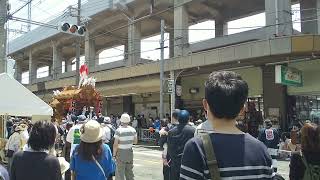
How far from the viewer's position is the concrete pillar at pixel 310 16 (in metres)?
24.4

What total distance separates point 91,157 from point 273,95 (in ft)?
63.3

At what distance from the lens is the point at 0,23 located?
57.4 feet

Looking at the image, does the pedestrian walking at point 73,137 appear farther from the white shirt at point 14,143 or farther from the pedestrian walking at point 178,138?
the pedestrian walking at point 178,138

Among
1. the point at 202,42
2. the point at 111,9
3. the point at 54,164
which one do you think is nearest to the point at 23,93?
the point at 54,164

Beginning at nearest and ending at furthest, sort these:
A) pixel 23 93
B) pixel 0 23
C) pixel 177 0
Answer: pixel 23 93, pixel 0 23, pixel 177 0

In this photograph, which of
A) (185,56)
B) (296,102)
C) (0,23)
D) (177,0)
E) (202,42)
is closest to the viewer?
(0,23)

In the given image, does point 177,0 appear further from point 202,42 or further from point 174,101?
point 174,101

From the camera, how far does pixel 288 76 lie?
69.9 feet

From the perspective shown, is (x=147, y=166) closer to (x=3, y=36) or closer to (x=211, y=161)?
(x=3, y=36)

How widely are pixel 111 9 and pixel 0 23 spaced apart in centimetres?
1585

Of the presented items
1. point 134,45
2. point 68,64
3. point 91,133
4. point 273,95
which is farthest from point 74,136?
point 68,64

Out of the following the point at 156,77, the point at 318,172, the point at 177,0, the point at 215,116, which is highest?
the point at 177,0

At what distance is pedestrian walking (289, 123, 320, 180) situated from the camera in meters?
4.86

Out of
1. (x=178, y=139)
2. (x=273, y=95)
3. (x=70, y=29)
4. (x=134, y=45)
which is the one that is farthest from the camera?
(x=134, y=45)
